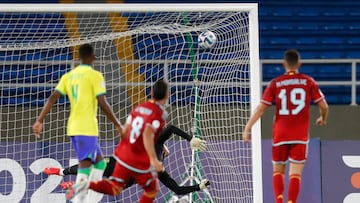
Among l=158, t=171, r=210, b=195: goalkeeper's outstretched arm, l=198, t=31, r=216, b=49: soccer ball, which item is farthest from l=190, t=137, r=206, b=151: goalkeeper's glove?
l=198, t=31, r=216, b=49: soccer ball

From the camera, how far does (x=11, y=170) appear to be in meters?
13.1

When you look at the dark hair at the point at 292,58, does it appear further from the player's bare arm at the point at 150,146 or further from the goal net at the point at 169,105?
the goal net at the point at 169,105

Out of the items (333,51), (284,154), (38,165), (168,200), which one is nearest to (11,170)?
(38,165)

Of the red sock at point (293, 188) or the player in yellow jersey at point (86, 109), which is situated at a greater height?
the player in yellow jersey at point (86, 109)

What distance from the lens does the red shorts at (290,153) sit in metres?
9.59

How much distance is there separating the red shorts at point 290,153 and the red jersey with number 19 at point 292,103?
0.19ft

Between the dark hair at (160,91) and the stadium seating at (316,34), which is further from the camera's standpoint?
the stadium seating at (316,34)

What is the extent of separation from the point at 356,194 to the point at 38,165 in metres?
4.11

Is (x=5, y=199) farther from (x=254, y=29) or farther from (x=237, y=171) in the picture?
(x=254, y=29)

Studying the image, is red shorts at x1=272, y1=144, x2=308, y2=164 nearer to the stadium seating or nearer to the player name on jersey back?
the player name on jersey back

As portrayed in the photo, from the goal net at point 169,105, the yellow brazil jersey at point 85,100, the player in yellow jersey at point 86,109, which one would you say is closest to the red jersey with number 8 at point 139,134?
the player in yellow jersey at point 86,109

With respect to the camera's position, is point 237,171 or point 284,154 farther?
point 237,171

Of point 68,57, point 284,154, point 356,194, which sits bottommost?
point 356,194

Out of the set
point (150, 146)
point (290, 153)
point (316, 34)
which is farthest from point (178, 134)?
point (316, 34)
